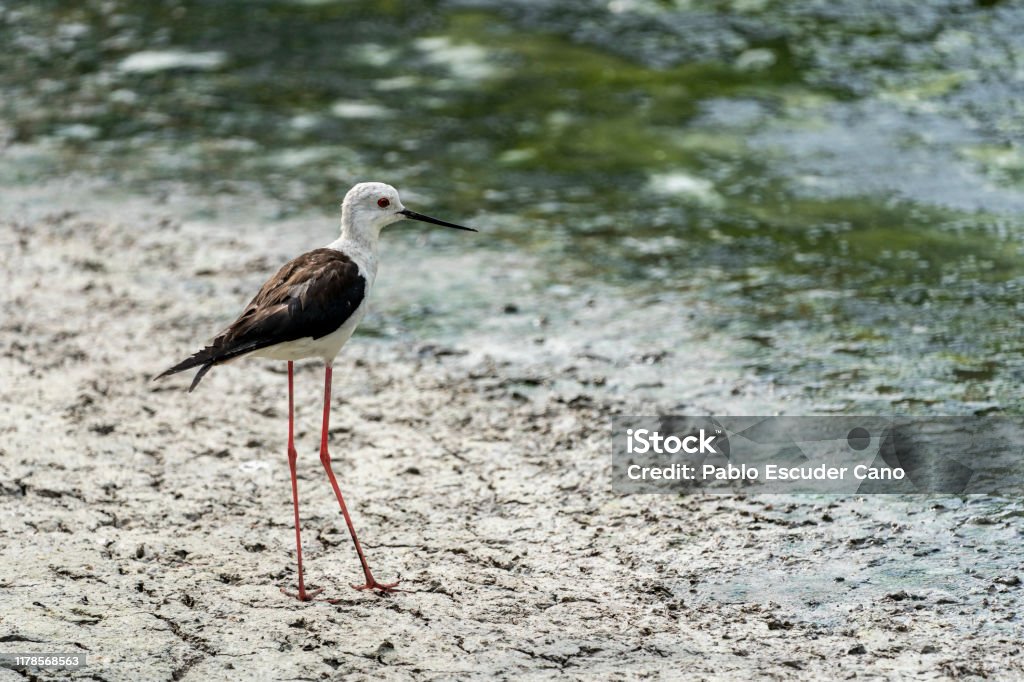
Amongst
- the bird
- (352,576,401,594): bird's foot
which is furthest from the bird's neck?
(352,576,401,594): bird's foot

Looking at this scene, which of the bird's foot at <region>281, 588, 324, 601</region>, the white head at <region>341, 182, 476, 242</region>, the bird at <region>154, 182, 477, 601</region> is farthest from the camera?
the white head at <region>341, 182, 476, 242</region>

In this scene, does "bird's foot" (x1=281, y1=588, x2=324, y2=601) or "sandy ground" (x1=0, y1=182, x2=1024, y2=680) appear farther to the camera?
"bird's foot" (x1=281, y1=588, x2=324, y2=601)

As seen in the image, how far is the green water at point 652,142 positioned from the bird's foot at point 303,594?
6.86 ft

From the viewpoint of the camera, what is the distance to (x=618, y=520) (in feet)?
15.7

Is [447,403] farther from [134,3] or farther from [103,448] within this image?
[134,3]

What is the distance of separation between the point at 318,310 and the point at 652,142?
4026 mm

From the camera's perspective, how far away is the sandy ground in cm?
396

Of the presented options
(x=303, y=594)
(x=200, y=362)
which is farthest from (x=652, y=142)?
(x=303, y=594)

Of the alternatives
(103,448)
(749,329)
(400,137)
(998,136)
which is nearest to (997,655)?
(749,329)

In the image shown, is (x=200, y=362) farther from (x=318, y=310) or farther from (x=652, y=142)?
(x=652, y=142)

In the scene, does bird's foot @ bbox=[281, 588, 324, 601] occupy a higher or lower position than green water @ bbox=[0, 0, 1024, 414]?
lower

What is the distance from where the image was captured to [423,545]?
15.3 feet

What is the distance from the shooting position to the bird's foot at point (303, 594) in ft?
14.0

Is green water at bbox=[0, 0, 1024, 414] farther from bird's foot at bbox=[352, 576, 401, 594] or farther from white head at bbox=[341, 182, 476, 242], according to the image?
bird's foot at bbox=[352, 576, 401, 594]
